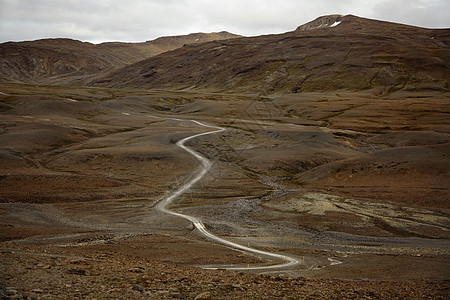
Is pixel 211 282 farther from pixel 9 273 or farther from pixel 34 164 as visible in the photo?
pixel 34 164

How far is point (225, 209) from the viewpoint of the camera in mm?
43125

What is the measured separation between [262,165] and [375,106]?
68.6m

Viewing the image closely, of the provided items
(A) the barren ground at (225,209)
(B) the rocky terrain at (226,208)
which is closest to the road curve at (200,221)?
(B) the rocky terrain at (226,208)

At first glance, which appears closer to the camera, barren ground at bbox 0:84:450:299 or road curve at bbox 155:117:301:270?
barren ground at bbox 0:84:450:299

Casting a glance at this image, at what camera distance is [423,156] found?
56.6 metres

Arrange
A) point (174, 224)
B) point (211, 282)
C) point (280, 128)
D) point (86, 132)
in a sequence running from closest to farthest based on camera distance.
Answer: point (211, 282) → point (174, 224) → point (86, 132) → point (280, 128)

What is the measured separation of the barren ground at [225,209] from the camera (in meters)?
16.3

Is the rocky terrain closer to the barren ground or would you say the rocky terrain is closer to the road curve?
the barren ground

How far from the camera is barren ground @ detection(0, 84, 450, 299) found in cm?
1630

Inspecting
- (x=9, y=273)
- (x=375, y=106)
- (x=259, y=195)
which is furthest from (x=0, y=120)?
(x=375, y=106)

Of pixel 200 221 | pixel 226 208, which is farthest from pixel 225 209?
pixel 200 221

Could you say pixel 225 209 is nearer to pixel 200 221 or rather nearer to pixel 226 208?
pixel 226 208

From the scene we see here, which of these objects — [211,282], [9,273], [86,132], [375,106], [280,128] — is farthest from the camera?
[375,106]

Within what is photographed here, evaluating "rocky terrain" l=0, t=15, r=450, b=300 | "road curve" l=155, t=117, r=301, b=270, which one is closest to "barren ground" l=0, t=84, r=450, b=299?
"rocky terrain" l=0, t=15, r=450, b=300
